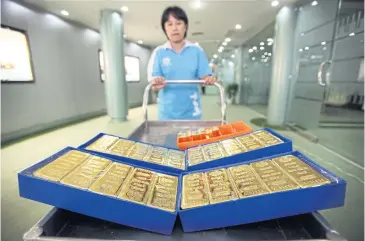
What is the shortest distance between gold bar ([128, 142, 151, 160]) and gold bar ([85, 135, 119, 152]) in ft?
0.24

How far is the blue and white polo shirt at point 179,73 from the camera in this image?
59.7 inches

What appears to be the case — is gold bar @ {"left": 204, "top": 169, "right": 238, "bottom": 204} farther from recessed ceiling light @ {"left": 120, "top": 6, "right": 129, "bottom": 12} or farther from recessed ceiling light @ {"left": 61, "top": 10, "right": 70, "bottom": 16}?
recessed ceiling light @ {"left": 61, "top": 10, "right": 70, "bottom": 16}

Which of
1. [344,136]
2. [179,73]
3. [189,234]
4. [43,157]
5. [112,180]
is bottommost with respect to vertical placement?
[43,157]

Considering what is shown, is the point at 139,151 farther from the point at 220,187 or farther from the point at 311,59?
the point at 311,59

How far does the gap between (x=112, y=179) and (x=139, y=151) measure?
0.67 ft

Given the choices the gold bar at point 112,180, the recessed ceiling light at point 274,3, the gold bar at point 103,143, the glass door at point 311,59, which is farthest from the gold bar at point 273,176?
the recessed ceiling light at point 274,3

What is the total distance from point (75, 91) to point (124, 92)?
138 centimetres

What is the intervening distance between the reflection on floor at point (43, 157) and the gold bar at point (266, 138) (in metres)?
0.76

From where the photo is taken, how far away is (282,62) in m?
4.63

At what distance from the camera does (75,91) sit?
17.7ft

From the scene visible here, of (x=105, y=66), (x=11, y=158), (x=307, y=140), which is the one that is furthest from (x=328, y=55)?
(x=11, y=158)

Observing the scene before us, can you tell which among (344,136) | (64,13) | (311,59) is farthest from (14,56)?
(344,136)

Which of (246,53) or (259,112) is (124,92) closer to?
(259,112)

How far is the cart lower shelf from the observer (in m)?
0.42
